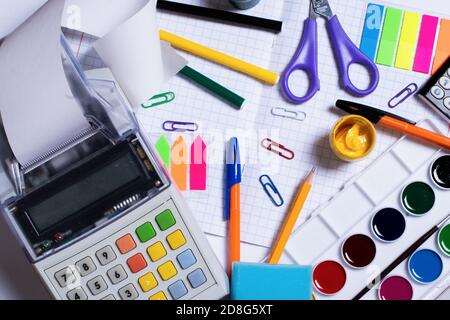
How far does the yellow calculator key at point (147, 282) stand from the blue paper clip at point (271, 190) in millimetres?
208

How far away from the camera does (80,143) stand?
72cm

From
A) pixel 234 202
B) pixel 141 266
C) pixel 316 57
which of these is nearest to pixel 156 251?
pixel 141 266

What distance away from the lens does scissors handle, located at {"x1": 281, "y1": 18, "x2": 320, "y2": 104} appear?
0.86 m

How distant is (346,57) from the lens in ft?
2.82

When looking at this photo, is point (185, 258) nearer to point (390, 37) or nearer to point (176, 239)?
point (176, 239)

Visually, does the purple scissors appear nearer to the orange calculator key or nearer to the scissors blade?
the scissors blade

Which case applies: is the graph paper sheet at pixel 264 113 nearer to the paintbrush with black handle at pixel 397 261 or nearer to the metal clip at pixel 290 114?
the metal clip at pixel 290 114

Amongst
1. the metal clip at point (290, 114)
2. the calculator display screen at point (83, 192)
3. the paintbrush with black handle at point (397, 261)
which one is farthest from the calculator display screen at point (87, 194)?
the paintbrush with black handle at point (397, 261)

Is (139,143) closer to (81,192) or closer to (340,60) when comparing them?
(81,192)

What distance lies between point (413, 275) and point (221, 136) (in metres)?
0.33

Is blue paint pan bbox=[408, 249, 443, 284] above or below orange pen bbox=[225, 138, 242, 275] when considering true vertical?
below

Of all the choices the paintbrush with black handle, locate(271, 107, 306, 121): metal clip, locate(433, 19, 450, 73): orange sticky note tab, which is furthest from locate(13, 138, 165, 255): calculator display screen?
locate(433, 19, 450, 73): orange sticky note tab

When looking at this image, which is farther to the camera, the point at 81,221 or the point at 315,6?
the point at 315,6

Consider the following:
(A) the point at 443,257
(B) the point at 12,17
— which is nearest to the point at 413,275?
(A) the point at 443,257
